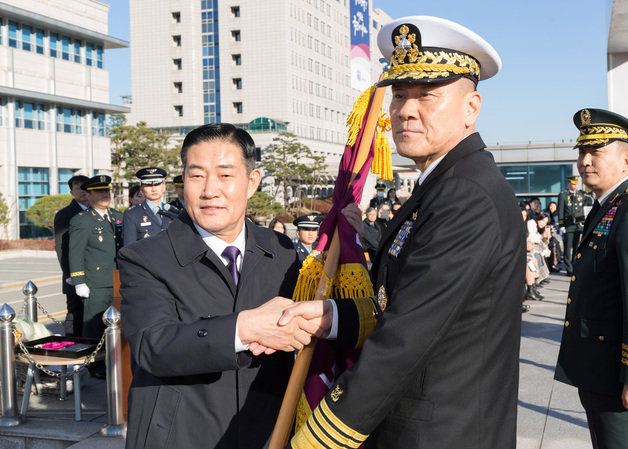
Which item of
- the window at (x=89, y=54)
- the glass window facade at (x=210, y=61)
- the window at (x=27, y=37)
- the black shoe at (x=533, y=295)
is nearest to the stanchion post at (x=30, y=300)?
the black shoe at (x=533, y=295)

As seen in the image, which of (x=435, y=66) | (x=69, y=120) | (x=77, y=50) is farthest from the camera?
(x=77, y=50)

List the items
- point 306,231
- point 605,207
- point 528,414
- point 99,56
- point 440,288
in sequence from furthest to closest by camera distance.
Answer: point 99,56, point 306,231, point 528,414, point 605,207, point 440,288

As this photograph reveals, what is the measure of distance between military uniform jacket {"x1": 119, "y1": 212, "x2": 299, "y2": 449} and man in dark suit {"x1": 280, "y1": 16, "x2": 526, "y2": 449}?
12.8 inches

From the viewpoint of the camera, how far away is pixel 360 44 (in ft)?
248

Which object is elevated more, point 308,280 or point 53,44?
point 53,44

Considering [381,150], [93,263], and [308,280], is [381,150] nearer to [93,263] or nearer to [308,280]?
[308,280]

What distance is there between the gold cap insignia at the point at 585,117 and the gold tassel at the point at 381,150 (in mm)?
1579

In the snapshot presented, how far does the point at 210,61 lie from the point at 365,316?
2518 inches

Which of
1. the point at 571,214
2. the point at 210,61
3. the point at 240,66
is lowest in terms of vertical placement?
the point at 571,214

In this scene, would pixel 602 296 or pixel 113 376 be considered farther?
pixel 113 376

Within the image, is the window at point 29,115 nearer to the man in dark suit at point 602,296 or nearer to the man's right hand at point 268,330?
Answer: the man in dark suit at point 602,296

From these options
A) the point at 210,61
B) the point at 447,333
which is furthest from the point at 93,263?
the point at 210,61

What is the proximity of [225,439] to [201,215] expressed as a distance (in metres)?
0.84

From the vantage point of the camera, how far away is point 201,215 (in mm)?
2316
